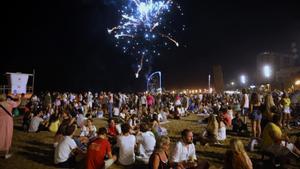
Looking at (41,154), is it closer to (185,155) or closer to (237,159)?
(185,155)

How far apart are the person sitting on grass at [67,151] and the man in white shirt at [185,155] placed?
3.04 m

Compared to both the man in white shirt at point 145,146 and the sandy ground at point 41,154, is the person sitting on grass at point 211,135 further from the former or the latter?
the man in white shirt at point 145,146

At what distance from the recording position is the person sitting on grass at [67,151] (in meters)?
8.27

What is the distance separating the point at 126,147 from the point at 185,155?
7.03ft

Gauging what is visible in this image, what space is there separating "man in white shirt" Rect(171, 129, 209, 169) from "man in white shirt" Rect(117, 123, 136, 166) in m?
2.02

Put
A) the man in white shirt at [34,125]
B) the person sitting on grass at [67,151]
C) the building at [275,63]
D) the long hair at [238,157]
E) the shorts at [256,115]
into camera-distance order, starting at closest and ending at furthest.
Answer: the long hair at [238,157] < the person sitting on grass at [67,151] < the shorts at [256,115] < the man in white shirt at [34,125] < the building at [275,63]

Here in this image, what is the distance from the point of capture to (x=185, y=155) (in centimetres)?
695

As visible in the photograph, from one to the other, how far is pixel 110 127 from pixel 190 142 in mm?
5790

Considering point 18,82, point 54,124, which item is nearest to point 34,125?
point 54,124

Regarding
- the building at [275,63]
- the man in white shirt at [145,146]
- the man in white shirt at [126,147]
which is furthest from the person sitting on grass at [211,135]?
the building at [275,63]

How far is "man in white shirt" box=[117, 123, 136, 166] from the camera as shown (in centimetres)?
851

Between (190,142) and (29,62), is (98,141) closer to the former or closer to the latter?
(190,142)

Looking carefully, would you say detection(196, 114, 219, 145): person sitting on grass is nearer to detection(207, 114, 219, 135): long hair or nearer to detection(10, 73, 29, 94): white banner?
detection(207, 114, 219, 135): long hair

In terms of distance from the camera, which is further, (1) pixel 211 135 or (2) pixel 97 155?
(1) pixel 211 135
